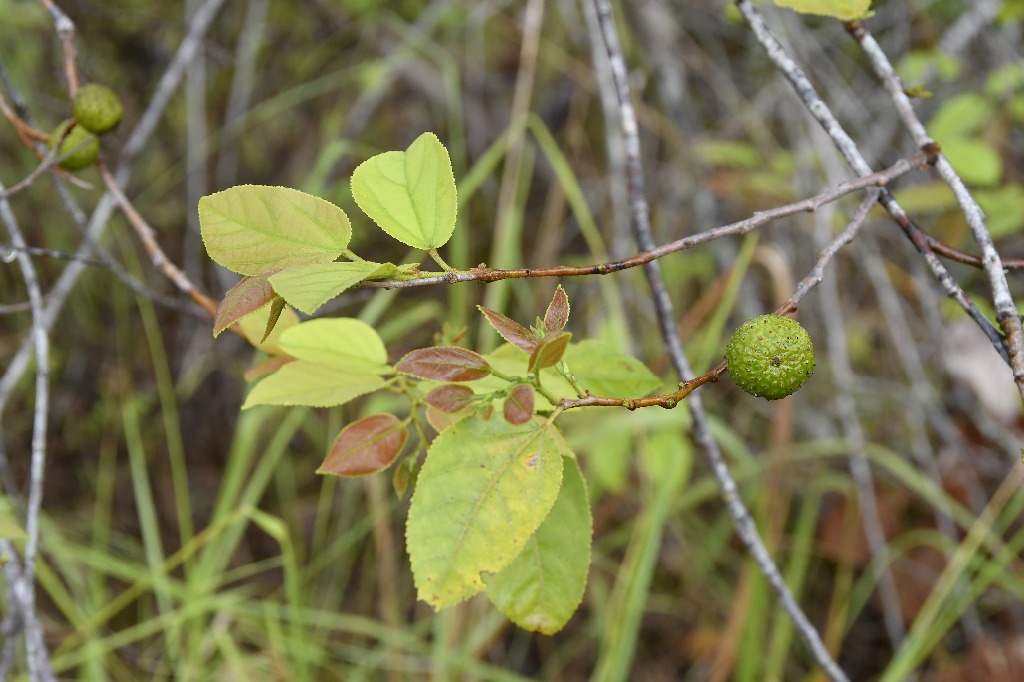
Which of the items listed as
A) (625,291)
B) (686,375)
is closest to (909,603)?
(625,291)

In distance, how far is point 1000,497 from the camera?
6.61 feet

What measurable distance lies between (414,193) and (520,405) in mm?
198

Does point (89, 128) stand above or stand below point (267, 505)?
above

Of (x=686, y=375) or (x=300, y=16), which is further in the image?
(x=300, y=16)

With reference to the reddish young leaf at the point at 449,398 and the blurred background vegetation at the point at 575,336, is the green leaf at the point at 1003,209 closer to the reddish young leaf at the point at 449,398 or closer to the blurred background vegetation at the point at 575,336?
the blurred background vegetation at the point at 575,336

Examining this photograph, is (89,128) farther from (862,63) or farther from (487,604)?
(862,63)

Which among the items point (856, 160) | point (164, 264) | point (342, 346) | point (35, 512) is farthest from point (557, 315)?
point (35, 512)

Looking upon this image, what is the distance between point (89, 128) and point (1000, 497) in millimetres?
2009

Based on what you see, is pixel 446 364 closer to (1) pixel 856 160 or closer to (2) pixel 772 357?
(2) pixel 772 357

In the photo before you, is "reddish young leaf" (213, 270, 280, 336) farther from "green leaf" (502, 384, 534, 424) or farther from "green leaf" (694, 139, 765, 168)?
"green leaf" (694, 139, 765, 168)

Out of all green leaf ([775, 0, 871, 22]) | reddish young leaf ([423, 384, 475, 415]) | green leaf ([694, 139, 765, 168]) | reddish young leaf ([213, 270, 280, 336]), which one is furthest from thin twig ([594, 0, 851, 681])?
green leaf ([694, 139, 765, 168])

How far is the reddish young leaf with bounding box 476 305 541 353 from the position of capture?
0.69m

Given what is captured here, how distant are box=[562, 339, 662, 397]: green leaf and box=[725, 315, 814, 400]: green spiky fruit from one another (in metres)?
0.23

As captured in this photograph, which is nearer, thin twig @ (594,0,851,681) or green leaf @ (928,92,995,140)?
thin twig @ (594,0,851,681)
